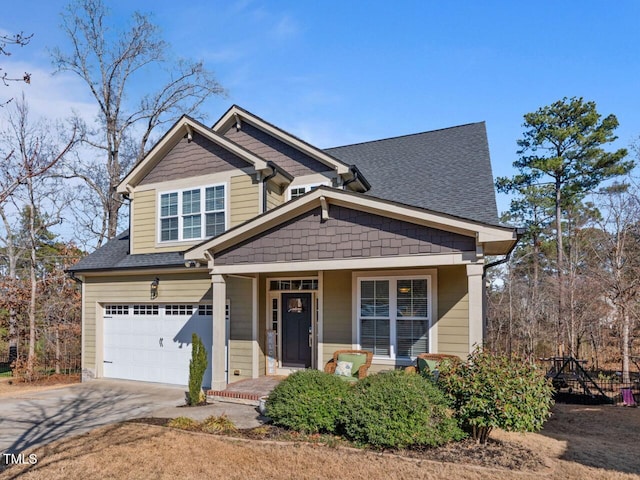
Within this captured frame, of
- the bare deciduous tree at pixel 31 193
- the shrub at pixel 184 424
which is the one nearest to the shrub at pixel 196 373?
the shrub at pixel 184 424

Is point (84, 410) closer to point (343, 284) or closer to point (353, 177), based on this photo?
point (343, 284)

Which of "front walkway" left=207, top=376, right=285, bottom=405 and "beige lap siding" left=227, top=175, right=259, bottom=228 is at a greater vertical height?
"beige lap siding" left=227, top=175, right=259, bottom=228

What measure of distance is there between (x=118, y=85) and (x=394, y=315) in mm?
18930

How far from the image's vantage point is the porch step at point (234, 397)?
28.4 feet

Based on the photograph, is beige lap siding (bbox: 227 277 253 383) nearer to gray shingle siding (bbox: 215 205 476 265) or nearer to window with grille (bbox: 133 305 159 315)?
gray shingle siding (bbox: 215 205 476 265)

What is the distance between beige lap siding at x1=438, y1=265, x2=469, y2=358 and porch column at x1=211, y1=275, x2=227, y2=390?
4598 millimetres

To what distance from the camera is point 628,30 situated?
1100cm

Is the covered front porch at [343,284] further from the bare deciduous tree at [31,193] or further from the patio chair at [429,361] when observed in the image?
the bare deciduous tree at [31,193]

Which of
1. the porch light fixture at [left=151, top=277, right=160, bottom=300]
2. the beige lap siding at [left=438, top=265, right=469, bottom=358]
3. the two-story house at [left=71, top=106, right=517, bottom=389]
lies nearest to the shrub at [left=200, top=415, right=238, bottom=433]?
the two-story house at [left=71, top=106, right=517, bottom=389]

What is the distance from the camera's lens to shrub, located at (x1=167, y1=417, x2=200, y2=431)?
278 inches

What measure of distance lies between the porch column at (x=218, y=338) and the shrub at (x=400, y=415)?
149 inches

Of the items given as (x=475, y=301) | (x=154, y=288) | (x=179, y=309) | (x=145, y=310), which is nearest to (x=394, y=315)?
(x=475, y=301)

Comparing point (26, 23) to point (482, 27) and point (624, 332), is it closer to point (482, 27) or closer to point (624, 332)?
point (482, 27)

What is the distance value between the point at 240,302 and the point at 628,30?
1203 cm
